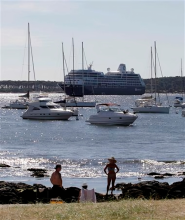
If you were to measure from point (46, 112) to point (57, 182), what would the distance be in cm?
5290

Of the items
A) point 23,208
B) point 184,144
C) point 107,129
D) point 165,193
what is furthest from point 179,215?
point 107,129

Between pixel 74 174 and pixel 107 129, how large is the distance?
101 feet

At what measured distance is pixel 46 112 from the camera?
229ft

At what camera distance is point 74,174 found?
27.5 metres

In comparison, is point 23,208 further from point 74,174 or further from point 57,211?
point 74,174

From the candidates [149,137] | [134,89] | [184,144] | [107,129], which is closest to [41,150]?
[184,144]

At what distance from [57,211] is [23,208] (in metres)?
1.02

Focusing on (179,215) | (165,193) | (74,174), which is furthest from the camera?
(74,174)

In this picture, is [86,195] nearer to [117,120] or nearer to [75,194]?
[75,194]

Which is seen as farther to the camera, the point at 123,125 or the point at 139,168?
the point at 123,125

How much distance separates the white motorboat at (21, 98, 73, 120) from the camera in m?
69.1

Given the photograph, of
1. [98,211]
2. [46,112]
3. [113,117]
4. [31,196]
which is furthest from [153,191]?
[46,112]

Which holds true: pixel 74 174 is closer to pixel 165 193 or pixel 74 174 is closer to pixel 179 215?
pixel 165 193

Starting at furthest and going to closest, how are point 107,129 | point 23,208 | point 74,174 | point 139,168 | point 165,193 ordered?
point 107,129 → point 139,168 → point 74,174 → point 165,193 → point 23,208
